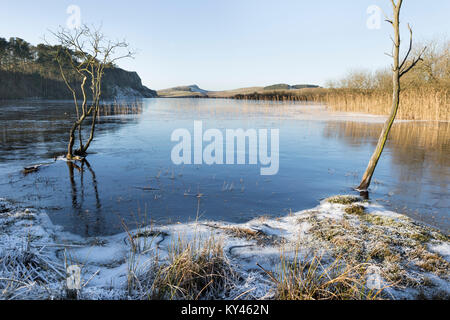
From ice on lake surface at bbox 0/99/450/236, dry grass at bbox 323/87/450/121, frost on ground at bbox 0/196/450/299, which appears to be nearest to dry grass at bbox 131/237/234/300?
frost on ground at bbox 0/196/450/299

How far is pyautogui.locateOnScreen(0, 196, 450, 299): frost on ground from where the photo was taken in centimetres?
333

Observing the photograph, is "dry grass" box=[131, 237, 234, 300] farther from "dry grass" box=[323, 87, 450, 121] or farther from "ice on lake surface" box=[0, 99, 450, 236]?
"dry grass" box=[323, 87, 450, 121]

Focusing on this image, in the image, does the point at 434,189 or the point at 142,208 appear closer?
the point at 142,208

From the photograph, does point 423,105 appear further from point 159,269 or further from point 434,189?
point 159,269

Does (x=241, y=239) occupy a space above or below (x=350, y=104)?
below

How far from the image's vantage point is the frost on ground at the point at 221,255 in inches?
131

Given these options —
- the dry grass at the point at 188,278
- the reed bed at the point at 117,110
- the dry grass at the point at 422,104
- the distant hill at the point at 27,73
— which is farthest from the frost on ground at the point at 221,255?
the distant hill at the point at 27,73

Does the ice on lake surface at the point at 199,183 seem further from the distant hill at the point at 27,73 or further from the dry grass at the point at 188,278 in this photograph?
the distant hill at the point at 27,73

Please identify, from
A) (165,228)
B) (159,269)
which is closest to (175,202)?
(165,228)

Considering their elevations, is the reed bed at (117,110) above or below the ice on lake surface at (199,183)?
above
